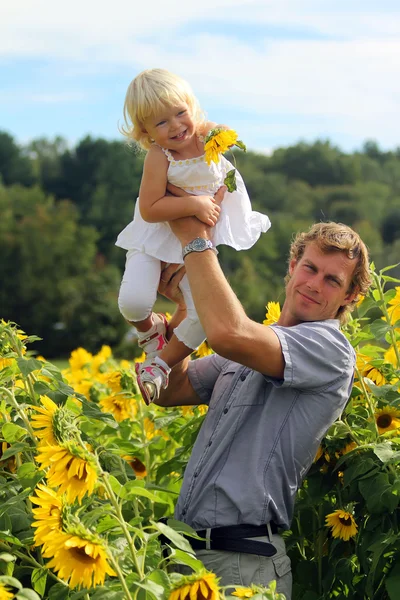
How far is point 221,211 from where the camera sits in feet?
11.5

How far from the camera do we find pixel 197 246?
3135 mm

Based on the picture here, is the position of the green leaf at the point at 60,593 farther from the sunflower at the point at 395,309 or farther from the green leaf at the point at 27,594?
the sunflower at the point at 395,309

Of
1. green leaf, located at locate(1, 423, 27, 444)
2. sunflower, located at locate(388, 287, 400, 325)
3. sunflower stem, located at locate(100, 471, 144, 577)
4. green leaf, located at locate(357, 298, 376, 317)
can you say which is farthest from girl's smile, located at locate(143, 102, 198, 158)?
sunflower stem, located at locate(100, 471, 144, 577)

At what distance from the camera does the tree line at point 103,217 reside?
48.6m

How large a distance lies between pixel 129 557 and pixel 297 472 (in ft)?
2.78

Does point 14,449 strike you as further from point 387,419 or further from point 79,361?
point 79,361

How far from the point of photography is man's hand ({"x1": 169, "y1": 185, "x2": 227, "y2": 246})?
3.22 metres


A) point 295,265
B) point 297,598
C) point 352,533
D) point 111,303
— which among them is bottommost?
point 111,303

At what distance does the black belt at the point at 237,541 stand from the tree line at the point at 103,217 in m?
29.9

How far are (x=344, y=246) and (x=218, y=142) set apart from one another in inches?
22.5

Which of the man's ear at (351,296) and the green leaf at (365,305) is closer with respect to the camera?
the man's ear at (351,296)

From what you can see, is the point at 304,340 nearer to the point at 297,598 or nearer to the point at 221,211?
the point at 221,211

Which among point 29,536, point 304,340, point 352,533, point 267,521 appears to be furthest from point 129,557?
point 352,533

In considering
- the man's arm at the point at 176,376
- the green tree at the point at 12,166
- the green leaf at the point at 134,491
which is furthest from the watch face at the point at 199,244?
the green tree at the point at 12,166
